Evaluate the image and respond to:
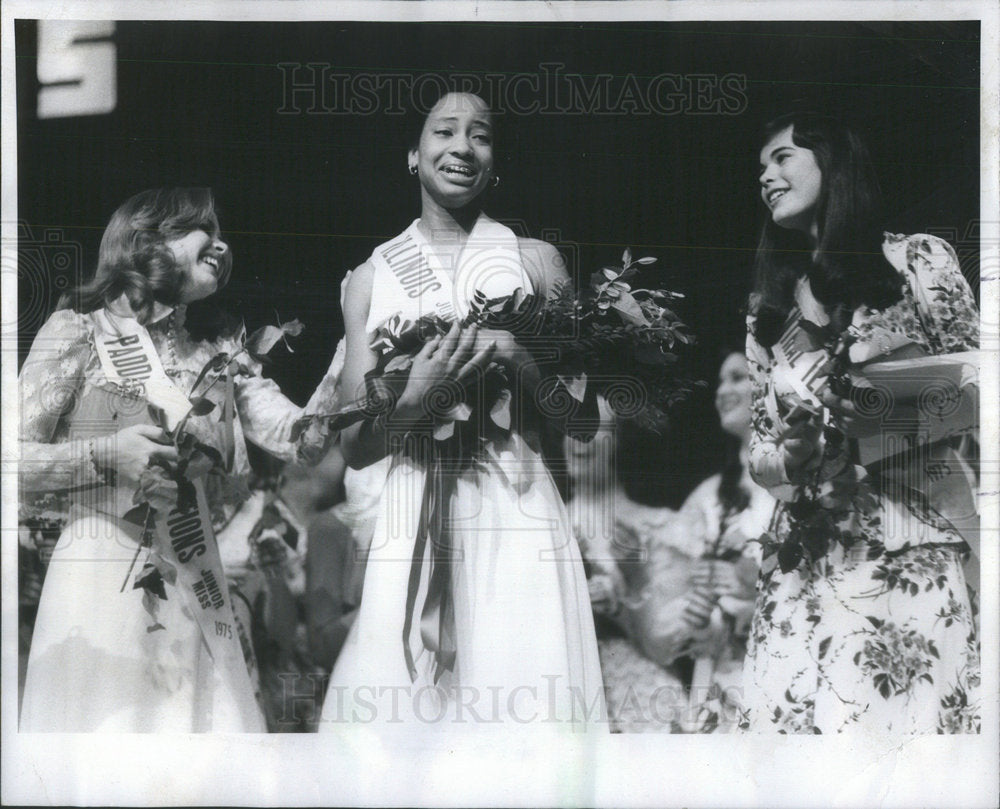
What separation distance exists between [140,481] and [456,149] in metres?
1.31

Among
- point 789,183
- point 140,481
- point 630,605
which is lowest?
point 630,605

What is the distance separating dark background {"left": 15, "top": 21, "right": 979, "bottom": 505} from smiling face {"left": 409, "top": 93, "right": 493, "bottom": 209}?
0.16 ft

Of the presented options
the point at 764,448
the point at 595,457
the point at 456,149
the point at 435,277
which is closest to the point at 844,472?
the point at 764,448

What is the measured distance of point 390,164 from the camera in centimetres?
269

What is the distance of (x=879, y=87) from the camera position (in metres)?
2.73

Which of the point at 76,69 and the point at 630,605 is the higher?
the point at 76,69

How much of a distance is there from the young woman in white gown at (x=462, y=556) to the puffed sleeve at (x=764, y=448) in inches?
22.7

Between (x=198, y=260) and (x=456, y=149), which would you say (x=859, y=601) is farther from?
(x=198, y=260)

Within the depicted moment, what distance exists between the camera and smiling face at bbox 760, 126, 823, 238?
2.70 meters

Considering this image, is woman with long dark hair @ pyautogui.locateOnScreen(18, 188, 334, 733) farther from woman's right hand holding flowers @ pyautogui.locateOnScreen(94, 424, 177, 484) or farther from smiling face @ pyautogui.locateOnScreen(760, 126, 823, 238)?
smiling face @ pyautogui.locateOnScreen(760, 126, 823, 238)

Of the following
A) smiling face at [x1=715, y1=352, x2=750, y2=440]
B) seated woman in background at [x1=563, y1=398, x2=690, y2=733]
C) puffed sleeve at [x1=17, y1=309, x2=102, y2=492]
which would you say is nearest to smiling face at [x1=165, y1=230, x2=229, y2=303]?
puffed sleeve at [x1=17, y1=309, x2=102, y2=492]

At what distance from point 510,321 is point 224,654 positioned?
1.24 metres

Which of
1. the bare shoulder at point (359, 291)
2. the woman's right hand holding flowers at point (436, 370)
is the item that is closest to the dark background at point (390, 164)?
the bare shoulder at point (359, 291)

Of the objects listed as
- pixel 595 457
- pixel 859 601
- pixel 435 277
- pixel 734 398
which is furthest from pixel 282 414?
pixel 859 601
